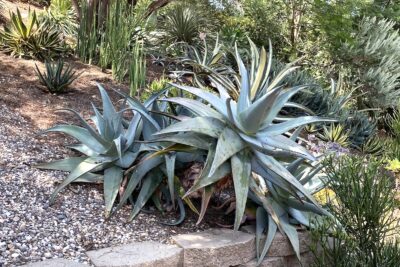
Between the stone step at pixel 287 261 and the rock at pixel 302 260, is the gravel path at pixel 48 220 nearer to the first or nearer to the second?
the stone step at pixel 287 261

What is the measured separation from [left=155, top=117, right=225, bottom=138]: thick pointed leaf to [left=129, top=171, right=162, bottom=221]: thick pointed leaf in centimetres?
37

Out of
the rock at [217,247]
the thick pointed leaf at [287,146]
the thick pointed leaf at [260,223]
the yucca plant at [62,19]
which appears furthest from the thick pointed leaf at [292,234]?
the yucca plant at [62,19]

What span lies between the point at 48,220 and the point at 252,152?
121 cm

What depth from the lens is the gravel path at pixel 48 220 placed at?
2340 millimetres

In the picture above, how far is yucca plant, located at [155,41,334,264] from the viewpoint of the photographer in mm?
2598

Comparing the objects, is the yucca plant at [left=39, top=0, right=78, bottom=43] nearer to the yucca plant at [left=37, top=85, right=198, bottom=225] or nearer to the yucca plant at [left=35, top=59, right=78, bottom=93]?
the yucca plant at [left=35, top=59, right=78, bottom=93]

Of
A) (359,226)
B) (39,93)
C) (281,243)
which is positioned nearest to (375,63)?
(39,93)

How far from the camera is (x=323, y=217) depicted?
283 centimetres

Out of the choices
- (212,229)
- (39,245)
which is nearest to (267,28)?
(212,229)

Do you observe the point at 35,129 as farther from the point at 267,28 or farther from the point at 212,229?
the point at 267,28

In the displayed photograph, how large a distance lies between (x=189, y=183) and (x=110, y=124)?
69 cm

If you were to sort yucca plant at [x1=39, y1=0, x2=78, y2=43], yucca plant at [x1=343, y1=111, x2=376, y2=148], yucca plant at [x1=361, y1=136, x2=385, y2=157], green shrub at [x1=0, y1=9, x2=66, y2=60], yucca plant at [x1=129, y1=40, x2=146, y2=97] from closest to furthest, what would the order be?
yucca plant at [x1=129, y1=40, x2=146, y2=97] < green shrub at [x1=0, y1=9, x2=66, y2=60] < yucca plant at [x1=361, y1=136, x2=385, y2=157] < yucca plant at [x1=39, y1=0, x2=78, y2=43] < yucca plant at [x1=343, y1=111, x2=376, y2=148]

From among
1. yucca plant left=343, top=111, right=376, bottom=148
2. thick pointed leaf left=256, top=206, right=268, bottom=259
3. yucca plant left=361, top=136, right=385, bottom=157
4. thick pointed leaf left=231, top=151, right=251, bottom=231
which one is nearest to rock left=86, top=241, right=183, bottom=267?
thick pointed leaf left=231, top=151, right=251, bottom=231

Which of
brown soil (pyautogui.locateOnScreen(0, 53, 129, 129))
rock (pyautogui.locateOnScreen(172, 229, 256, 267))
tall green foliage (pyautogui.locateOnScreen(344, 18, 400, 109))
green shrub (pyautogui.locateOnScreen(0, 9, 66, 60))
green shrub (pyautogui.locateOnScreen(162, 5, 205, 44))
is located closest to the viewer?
rock (pyautogui.locateOnScreen(172, 229, 256, 267))
